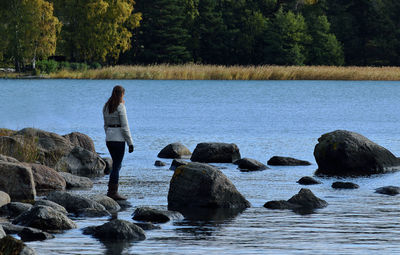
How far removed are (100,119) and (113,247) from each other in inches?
1155

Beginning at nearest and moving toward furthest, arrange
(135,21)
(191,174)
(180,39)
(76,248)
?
1. (76,248)
2. (191,174)
3. (135,21)
4. (180,39)

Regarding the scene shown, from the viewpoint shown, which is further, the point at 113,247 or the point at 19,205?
the point at 19,205

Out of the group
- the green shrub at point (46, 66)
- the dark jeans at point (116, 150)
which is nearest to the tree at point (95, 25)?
the green shrub at point (46, 66)

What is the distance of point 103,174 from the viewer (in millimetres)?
19453

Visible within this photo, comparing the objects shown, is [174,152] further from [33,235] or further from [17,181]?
[33,235]

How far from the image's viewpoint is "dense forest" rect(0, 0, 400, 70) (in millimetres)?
89562

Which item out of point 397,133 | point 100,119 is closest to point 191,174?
point 397,133

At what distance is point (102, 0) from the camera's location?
286 ft

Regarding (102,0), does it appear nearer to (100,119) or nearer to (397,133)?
(100,119)

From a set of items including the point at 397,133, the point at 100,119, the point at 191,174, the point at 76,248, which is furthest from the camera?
the point at 100,119

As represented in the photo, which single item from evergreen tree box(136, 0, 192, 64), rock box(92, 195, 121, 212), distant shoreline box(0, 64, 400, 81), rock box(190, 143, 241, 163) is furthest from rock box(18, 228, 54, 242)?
evergreen tree box(136, 0, 192, 64)

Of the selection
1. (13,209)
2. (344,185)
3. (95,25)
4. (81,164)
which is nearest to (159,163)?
(81,164)

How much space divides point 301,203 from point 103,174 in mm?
6366

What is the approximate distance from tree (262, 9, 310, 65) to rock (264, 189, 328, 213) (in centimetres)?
8252
